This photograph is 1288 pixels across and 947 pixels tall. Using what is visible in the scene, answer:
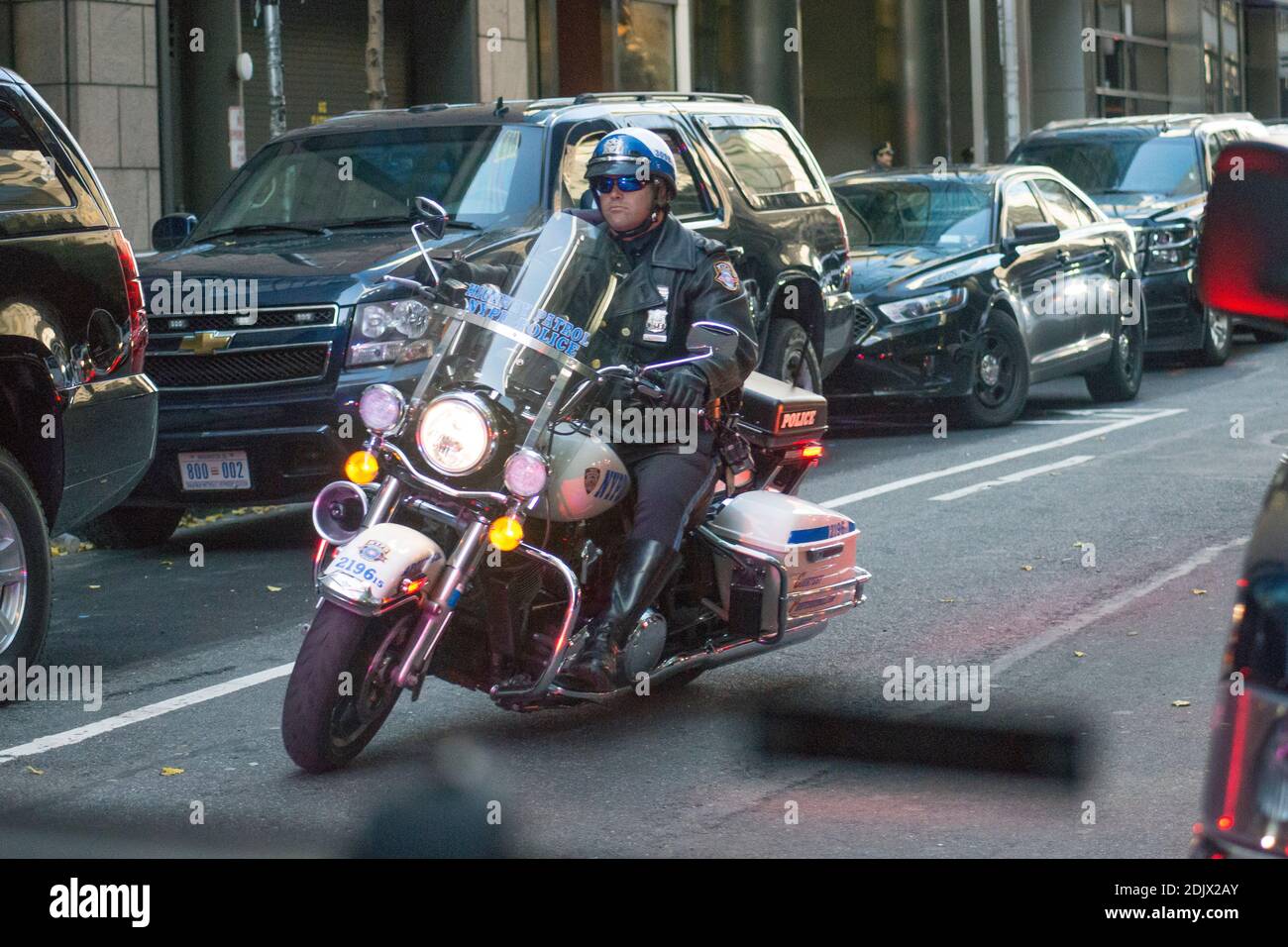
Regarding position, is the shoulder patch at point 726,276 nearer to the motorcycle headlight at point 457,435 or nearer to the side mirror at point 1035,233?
the motorcycle headlight at point 457,435

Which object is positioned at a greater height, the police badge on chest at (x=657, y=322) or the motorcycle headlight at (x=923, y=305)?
the motorcycle headlight at (x=923, y=305)

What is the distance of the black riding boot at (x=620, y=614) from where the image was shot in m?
5.97

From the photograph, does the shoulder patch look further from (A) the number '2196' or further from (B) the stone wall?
(B) the stone wall

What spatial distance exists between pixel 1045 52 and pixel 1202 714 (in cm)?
3837

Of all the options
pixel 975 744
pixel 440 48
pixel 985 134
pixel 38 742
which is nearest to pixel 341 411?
pixel 38 742

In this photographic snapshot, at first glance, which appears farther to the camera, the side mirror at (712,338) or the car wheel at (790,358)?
the car wheel at (790,358)

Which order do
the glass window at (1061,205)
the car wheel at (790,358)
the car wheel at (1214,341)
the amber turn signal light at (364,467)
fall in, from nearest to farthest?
1. the amber turn signal light at (364,467)
2. the car wheel at (790,358)
3. the glass window at (1061,205)
4. the car wheel at (1214,341)

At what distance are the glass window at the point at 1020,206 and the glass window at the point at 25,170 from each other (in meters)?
8.69

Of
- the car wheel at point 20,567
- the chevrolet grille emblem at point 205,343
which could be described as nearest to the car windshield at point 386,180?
the chevrolet grille emblem at point 205,343

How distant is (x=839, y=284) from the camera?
42.7ft

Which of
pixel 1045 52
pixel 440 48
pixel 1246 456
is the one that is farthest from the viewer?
pixel 1045 52

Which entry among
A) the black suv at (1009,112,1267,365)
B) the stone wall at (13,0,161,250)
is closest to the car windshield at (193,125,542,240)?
the stone wall at (13,0,161,250)

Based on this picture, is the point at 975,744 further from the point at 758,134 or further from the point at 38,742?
the point at 758,134

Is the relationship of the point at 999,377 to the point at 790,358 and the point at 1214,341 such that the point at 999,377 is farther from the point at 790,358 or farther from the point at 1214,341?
the point at 1214,341
